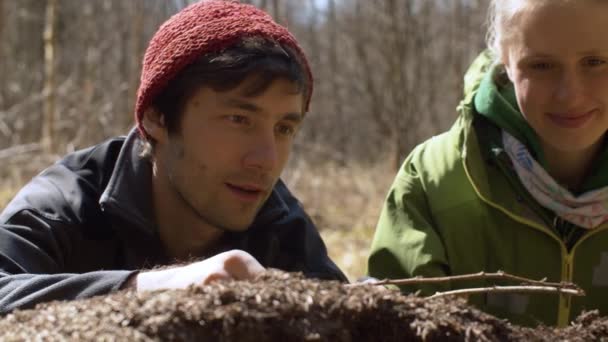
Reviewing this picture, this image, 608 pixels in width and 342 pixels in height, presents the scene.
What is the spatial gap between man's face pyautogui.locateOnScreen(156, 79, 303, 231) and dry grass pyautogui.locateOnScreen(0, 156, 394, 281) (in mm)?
3652

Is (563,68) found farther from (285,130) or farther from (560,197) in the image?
(285,130)

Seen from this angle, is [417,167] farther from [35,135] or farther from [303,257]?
[35,135]

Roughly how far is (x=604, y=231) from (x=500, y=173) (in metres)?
0.38

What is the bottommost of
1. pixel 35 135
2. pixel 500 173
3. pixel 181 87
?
pixel 35 135

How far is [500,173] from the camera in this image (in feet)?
8.98

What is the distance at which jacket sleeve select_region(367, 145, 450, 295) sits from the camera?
2.56 m

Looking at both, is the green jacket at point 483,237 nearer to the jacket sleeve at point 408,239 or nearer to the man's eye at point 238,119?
the jacket sleeve at point 408,239

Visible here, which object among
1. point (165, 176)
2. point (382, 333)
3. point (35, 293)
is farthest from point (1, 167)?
point (382, 333)

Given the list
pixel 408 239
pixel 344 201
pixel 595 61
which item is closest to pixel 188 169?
pixel 408 239

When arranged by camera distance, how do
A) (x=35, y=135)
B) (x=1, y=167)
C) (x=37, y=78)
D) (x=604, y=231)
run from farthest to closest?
1. (x=37, y=78)
2. (x=35, y=135)
3. (x=1, y=167)
4. (x=604, y=231)

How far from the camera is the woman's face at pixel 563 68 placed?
93.4 inches

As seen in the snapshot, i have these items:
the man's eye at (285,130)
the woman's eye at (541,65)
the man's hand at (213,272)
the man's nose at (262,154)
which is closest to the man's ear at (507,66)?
the woman's eye at (541,65)

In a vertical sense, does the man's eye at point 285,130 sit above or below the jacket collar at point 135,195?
above

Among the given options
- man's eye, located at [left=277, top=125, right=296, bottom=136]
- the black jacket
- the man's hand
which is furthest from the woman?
the man's hand
